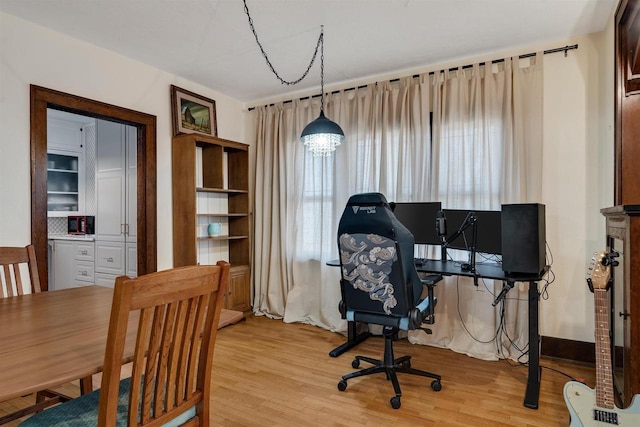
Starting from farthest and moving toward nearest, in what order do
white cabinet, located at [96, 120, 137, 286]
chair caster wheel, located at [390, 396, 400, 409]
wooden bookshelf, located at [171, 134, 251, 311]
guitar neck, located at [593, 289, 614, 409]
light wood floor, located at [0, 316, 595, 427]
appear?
white cabinet, located at [96, 120, 137, 286] → wooden bookshelf, located at [171, 134, 251, 311] → chair caster wheel, located at [390, 396, 400, 409] → light wood floor, located at [0, 316, 595, 427] → guitar neck, located at [593, 289, 614, 409]

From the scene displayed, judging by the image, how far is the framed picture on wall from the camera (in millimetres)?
3711

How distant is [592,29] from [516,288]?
2.11 m

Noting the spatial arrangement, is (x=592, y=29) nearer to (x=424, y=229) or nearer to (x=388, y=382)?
(x=424, y=229)

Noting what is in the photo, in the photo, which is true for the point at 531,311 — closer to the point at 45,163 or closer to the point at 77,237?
the point at 45,163

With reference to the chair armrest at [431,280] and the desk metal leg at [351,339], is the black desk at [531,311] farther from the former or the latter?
the desk metal leg at [351,339]

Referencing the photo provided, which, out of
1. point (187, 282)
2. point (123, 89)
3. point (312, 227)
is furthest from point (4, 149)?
point (312, 227)

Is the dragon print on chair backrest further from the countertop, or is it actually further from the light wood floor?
the countertop

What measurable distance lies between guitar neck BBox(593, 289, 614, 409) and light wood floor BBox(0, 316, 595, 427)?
19.5 inches

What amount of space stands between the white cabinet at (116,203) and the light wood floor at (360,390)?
73.1 inches

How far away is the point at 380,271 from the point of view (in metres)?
2.29

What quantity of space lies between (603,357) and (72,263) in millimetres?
5517

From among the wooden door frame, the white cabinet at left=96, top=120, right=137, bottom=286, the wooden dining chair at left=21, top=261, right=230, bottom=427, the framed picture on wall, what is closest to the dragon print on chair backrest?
the wooden dining chair at left=21, top=261, right=230, bottom=427

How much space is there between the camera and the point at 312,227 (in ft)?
13.1

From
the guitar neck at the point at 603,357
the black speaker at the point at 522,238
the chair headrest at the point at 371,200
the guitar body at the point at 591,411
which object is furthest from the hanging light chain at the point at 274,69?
the guitar body at the point at 591,411
